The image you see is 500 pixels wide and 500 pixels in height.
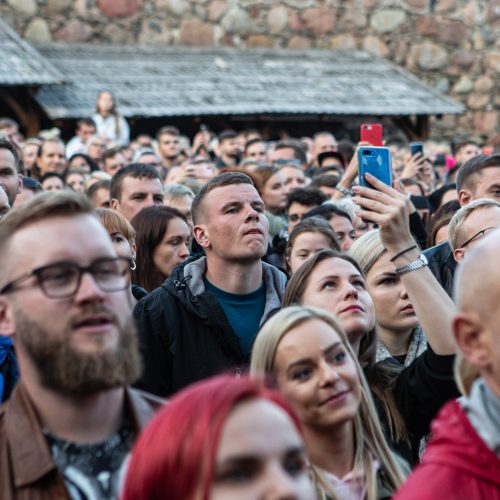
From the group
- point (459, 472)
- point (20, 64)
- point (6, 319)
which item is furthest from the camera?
point (20, 64)

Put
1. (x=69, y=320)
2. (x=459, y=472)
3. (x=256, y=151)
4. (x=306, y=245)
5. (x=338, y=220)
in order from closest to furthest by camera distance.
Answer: (x=459, y=472) < (x=69, y=320) < (x=306, y=245) < (x=338, y=220) < (x=256, y=151)

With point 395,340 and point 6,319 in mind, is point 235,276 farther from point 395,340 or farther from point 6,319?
point 6,319

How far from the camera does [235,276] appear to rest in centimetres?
547

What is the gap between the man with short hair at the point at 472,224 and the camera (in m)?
5.54

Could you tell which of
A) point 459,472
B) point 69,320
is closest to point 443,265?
point 459,472

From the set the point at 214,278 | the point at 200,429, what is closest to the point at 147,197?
the point at 214,278

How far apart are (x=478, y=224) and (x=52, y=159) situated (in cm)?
663

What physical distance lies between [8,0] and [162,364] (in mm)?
14720

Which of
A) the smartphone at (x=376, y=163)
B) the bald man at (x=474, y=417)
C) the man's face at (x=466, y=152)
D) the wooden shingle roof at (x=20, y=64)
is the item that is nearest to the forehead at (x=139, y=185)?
the smartphone at (x=376, y=163)

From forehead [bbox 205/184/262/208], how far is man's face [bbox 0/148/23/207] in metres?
1.09

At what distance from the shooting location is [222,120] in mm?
18828

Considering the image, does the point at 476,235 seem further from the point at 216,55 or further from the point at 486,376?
the point at 216,55

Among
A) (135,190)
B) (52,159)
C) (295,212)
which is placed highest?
(135,190)

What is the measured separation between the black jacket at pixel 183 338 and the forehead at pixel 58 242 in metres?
2.03
